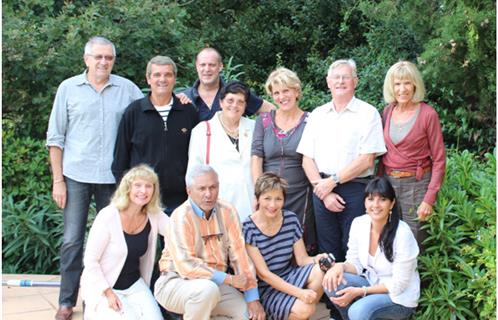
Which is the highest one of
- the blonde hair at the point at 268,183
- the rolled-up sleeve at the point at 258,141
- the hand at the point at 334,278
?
the rolled-up sleeve at the point at 258,141

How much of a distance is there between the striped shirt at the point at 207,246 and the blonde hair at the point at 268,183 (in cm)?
20

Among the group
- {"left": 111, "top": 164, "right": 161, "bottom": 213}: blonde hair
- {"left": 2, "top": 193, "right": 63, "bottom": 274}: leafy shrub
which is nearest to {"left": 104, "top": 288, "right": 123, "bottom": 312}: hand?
{"left": 111, "top": 164, "right": 161, "bottom": 213}: blonde hair

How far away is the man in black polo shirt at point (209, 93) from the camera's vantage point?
4.85 metres

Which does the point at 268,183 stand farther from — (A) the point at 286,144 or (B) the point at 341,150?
(B) the point at 341,150

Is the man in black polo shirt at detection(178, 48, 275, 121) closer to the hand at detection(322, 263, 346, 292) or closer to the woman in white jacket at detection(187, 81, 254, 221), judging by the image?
the woman in white jacket at detection(187, 81, 254, 221)

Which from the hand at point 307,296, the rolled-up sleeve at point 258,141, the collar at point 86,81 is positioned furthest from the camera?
the collar at point 86,81

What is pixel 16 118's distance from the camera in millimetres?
6551

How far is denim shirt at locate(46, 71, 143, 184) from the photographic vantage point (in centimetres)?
461

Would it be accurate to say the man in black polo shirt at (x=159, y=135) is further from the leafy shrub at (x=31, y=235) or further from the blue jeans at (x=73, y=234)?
the leafy shrub at (x=31, y=235)

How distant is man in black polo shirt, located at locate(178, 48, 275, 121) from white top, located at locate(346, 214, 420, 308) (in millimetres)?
1170

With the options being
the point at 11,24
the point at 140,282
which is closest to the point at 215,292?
the point at 140,282

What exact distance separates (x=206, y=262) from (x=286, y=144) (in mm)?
933

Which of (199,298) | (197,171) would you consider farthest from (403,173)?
(199,298)

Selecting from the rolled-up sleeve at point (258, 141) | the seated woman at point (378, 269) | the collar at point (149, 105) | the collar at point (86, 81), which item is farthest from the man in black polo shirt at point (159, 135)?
the seated woman at point (378, 269)
